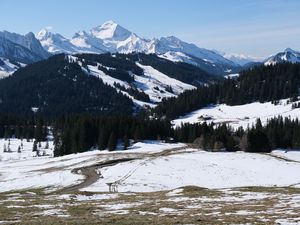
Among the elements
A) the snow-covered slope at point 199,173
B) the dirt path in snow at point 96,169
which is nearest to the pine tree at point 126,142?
the dirt path in snow at point 96,169

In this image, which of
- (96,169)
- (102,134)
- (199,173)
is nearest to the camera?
(199,173)

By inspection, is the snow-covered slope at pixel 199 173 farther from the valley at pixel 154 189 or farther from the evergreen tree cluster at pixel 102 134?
the evergreen tree cluster at pixel 102 134

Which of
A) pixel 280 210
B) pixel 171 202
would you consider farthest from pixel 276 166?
pixel 280 210

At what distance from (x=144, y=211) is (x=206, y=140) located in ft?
310

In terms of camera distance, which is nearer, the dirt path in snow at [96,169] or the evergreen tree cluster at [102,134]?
→ the dirt path in snow at [96,169]

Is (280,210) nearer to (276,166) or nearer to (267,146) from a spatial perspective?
(276,166)

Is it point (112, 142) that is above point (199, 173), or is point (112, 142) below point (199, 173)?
above

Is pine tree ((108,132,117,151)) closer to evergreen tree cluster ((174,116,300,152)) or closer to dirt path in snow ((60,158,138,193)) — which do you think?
dirt path in snow ((60,158,138,193))

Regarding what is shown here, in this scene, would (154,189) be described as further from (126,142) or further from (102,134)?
(102,134)

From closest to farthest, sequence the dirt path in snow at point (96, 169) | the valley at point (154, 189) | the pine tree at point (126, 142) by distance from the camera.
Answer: the valley at point (154, 189), the dirt path in snow at point (96, 169), the pine tree at point (126, 142)

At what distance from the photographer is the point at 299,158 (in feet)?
Result: 391

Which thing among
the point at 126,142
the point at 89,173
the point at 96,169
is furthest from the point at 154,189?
the point at 126,142

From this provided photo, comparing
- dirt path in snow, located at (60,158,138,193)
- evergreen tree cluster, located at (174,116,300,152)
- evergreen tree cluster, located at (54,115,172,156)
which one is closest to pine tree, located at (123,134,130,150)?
evergreen tree cluster, located at (54,115,172,156)

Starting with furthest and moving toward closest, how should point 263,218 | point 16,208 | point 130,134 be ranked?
point 130,134
point 16,208
point 263,218
